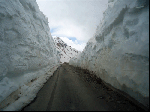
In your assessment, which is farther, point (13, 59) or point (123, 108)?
point (13, 59)

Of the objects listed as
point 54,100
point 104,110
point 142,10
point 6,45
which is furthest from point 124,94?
point 6,45

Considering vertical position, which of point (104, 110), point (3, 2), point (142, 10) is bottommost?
point (104, 110)

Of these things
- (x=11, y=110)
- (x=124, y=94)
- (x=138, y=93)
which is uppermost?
(x=138, y=93)

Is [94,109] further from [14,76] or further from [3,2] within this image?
[3,2]

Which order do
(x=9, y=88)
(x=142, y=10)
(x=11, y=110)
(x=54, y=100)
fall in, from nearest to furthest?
(x=11, y=110)
(x=142, y=10)
(x=54, y=100)
(x=9, y=88)

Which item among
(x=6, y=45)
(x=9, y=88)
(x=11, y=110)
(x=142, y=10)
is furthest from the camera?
(x=6, y=45)

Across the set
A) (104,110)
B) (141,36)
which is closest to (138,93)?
(104,110)

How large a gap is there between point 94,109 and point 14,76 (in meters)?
5.06

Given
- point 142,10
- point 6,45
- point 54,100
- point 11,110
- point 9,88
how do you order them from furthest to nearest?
point 6,45
point 9,88
point 54,100
point 142,10
point 11,110

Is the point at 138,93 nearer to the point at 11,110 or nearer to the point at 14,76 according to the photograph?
the point at 11,110

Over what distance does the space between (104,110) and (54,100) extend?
2049 mm

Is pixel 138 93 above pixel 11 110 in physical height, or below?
above

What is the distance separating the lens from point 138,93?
8.38 feet

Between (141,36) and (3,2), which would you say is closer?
(141,36)
